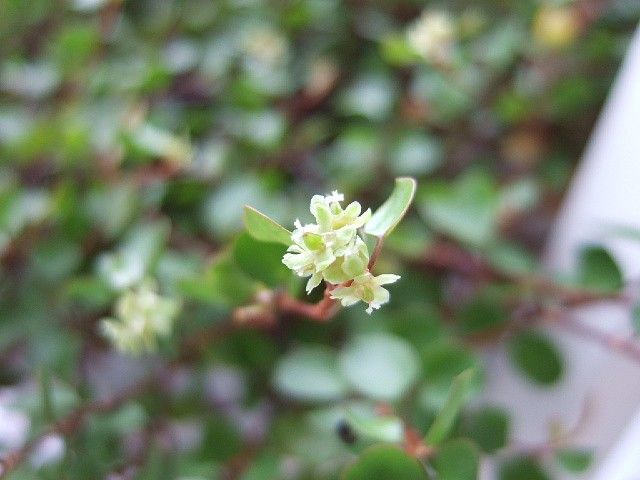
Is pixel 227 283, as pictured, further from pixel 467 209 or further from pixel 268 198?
pixel 467 209

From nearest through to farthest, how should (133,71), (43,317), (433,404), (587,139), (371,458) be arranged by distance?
(371,458) < (433,404) < (43,317) < (133,71) < (587,139)

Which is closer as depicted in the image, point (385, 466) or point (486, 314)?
point (385, 466)

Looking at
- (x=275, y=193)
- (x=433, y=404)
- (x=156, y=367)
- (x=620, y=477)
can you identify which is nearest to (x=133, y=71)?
(x=275, y=193)

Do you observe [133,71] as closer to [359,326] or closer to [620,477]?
[359,326]

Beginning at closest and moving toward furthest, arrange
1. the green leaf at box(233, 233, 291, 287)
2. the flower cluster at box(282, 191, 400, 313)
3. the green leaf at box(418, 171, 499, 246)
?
the flower cluster at box(282, 191, 400, 313), the green leaf at box(233, 233, 291, 287), the green leaf at box(418, 171, 499, 246)

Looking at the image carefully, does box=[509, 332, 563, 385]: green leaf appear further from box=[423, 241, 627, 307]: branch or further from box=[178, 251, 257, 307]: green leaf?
box=[178, 251, 257, 307]: green leaf

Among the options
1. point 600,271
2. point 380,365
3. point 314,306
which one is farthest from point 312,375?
point 600,271

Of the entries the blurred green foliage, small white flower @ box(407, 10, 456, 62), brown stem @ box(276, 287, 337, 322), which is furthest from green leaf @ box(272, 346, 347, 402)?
small white flower @ box(407, 10, 456, 62)
